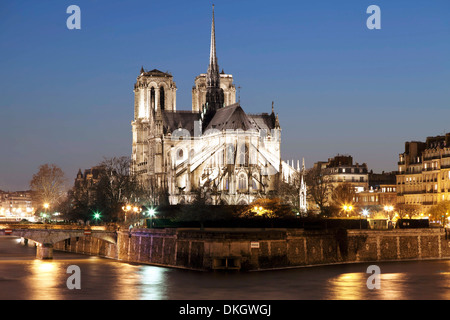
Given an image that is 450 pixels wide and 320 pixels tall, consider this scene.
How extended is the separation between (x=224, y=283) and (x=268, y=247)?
7.66 meters

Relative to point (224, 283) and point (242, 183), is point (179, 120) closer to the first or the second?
point (242, 183)

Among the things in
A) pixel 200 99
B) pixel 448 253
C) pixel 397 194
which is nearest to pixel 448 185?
pixel 397 194

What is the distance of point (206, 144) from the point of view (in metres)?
98.8

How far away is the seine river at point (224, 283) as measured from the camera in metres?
41.2

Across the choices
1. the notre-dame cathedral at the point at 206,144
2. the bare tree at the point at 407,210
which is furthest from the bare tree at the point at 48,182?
the bare tree at the point at 407,210

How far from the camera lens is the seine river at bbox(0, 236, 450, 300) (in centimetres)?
4125

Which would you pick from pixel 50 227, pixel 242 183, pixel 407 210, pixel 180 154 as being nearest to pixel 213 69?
pixel 180 154

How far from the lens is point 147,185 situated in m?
101

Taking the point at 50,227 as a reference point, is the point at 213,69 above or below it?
above

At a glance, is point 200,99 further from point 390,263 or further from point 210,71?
point 390,263

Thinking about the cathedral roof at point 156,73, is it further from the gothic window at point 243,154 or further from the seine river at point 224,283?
the seine river at point 224,283

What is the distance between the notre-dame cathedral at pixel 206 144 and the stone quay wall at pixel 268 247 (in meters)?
21.6

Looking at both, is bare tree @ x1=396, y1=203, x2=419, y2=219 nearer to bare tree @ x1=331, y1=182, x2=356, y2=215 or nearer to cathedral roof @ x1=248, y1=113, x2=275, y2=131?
bare tree @ x1=331, y1=182, x2=356, y2=215
